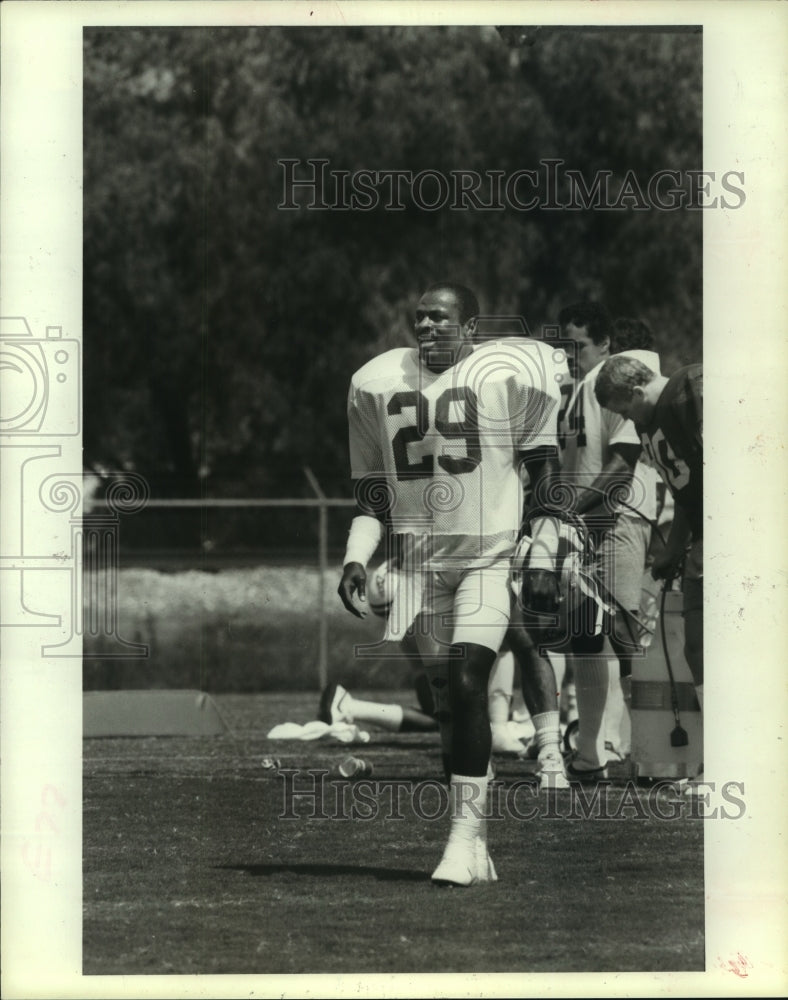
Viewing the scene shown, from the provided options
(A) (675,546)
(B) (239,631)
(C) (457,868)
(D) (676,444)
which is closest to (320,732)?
(A) (675,546)

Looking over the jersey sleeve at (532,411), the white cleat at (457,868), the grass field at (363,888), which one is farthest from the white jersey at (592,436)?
the white cleat at (457,868)

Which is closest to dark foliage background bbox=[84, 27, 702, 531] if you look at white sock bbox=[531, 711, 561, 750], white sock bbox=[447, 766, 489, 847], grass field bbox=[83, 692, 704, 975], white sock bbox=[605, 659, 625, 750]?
white sock bbox=[605, 659, 625, 750]

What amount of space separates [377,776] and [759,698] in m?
3.29

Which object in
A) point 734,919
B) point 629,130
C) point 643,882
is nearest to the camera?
point 734,919

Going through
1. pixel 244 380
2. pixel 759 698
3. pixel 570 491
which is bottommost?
pixel 759 698

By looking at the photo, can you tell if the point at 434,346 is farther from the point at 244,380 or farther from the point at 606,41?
the point at 606,41

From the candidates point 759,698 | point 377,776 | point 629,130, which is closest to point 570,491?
point 377,776

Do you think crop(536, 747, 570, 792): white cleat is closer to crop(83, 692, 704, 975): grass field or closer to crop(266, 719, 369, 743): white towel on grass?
crop(83, 692, 704, 975): grass field

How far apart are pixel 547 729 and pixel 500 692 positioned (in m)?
1.45

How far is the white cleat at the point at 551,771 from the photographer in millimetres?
7469

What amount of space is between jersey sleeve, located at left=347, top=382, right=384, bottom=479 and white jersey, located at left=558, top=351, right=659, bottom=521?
6.57 feet

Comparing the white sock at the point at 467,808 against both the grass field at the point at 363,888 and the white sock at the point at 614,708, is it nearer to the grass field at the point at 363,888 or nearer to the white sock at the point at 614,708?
the grass field at the point at 363,888

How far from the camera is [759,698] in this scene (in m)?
5.10

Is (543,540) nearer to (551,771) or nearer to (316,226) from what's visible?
(551,771)
